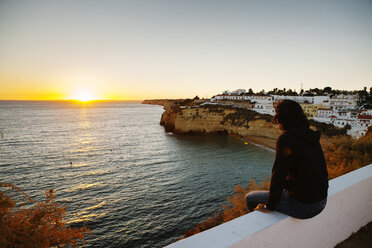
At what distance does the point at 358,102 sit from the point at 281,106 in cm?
8405

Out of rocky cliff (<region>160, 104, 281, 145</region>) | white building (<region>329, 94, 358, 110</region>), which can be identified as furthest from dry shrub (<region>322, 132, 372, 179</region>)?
white building (<region>329, 94, 358, 110</region>)

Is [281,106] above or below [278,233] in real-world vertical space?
above

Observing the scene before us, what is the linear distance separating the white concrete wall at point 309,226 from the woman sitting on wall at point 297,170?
0.14 meters

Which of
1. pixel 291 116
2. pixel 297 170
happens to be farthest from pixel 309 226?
pixel 291 116

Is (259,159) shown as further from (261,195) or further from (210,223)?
(261,195)

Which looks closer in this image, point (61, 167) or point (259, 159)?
point (61, 167)

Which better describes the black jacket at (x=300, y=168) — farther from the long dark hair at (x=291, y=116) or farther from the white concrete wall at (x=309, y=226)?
the white concrete wall at (x=309, y=226)

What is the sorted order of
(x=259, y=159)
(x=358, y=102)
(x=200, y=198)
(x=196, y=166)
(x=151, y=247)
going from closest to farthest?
1. (x=151, y=247)
2. (x=200, y=198)
3. (x=196, y=166)
4. (x=259, y=159)
5. (x=358, y=102)

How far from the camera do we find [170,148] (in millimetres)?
34969

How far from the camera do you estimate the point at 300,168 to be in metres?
2.03

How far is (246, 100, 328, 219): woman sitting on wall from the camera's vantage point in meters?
1.99

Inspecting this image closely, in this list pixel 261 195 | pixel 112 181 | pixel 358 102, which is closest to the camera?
pixel 261 195

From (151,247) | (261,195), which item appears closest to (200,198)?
(151,247)

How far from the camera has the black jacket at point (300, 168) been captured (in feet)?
6.49
